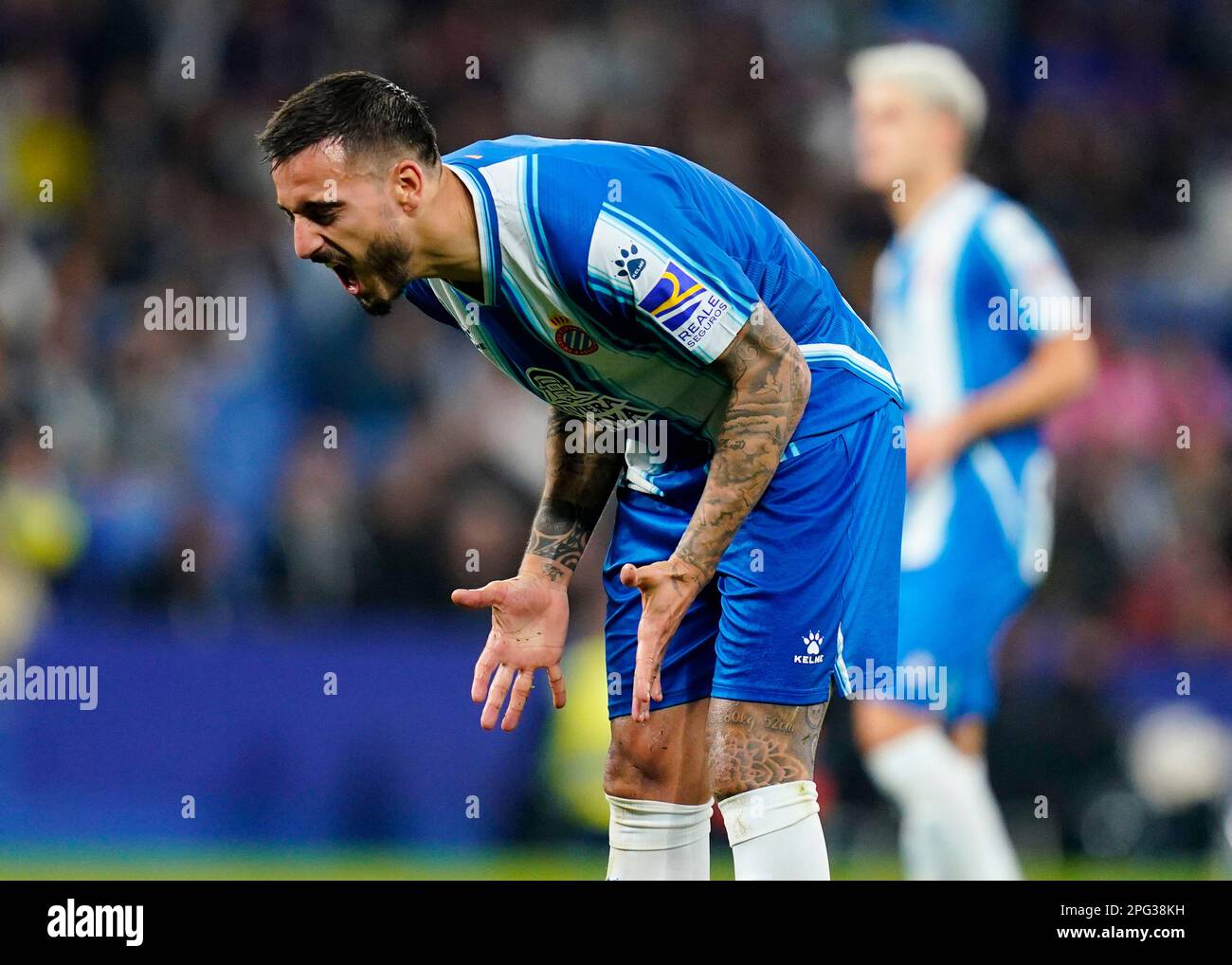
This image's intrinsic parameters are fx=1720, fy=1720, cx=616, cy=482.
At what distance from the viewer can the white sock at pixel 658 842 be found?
144 inches

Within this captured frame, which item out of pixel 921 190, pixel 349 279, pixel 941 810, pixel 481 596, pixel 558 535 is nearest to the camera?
pixel 349 279

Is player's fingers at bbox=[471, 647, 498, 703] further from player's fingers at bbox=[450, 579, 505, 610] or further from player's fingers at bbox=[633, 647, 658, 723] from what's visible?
player's fingers at bbox=[633, 647, 658, 723]

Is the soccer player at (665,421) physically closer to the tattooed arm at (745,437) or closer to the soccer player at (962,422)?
the tattooed arm at (745,437)

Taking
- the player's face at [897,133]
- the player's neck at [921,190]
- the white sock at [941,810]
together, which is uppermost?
the player's face at [897,133]

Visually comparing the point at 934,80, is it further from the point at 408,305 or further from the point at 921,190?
the point at 408,305

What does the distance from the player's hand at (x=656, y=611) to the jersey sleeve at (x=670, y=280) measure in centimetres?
40

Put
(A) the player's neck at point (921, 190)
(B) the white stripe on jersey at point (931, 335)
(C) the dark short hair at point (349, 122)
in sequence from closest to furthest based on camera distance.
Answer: (C) the dark short hair at point (349, 122) → (B) the white stripe on jersey at point (931, 335) → (A) the player's neck at point (921, 190)

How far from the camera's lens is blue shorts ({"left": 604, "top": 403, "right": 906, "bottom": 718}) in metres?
3.40

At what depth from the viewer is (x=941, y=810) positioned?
532 cm

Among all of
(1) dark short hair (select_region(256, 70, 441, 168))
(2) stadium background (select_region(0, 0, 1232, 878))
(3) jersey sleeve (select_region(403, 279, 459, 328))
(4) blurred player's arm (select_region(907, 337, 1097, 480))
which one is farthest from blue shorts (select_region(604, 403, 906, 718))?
(2) stadium background (select_region(0, 0, 1232, 878))

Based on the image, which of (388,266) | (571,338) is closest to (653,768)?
(571,338)

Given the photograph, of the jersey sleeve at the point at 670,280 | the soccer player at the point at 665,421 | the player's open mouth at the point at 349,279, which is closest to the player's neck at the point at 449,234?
the soccer player at the point at 665,421

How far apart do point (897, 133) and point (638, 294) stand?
3.42 meters

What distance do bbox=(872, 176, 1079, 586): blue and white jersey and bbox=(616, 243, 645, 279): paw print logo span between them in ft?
9.59
